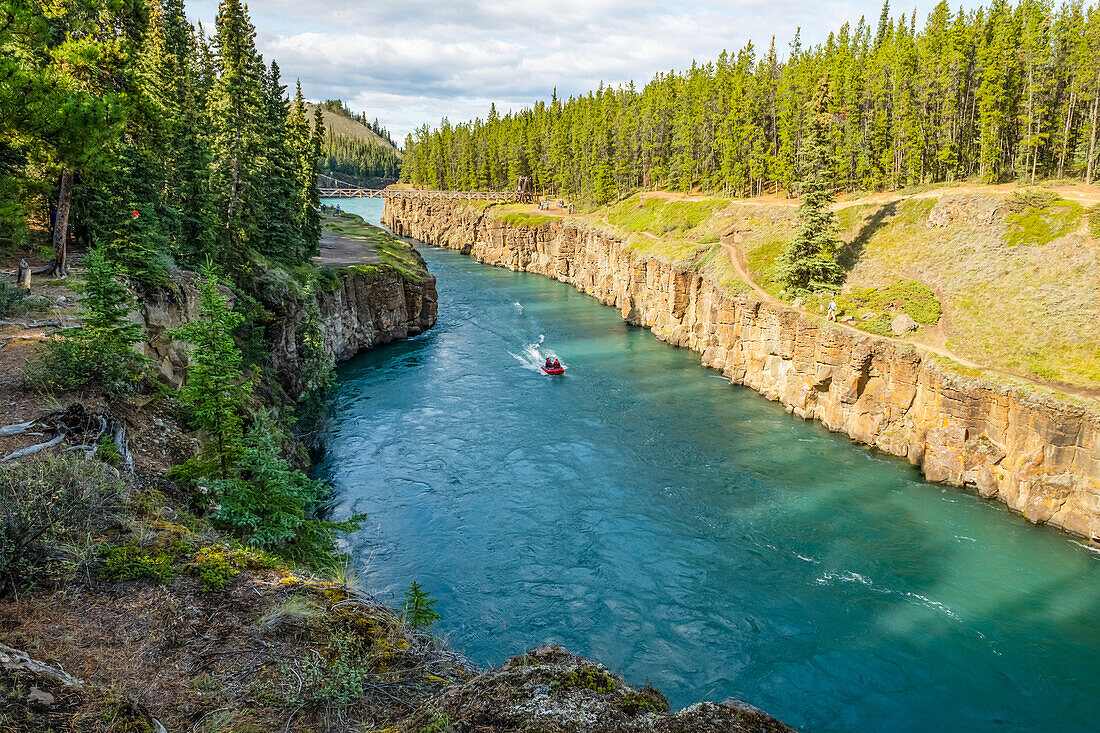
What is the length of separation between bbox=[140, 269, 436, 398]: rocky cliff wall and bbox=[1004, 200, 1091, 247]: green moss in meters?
47.7

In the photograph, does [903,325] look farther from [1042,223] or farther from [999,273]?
[1042,223]

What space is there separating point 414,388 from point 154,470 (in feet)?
105

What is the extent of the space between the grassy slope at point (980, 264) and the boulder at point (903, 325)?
0.75 meters

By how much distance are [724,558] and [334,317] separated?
1446 inches

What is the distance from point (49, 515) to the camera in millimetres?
8781

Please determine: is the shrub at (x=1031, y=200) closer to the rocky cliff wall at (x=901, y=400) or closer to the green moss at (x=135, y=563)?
the rocky cliff wall at (x=901, y=400)

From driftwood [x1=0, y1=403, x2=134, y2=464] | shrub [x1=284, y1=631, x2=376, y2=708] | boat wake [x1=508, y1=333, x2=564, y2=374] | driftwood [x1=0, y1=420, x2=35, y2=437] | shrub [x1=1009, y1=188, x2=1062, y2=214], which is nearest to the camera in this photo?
shrub [x1=284, y1=631, x2=376, y2=708]

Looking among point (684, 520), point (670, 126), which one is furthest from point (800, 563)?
point (670, 126)

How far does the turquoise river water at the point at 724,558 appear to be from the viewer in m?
19.4

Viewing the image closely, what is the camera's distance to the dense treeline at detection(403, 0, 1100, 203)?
53812 millimetres

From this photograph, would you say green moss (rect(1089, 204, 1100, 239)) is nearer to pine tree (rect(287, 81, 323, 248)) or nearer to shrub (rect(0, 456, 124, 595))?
shrub (rect(0, 456, 124, 595))

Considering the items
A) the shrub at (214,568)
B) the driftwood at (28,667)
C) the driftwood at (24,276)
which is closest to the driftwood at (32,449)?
the shrub at (214,568)

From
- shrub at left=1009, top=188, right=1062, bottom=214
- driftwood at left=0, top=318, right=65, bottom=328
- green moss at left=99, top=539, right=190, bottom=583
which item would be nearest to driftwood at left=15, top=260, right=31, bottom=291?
driftwood at left=0, top=318, right=65, bottom=328

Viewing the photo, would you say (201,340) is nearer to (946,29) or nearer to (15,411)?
(15,411)
